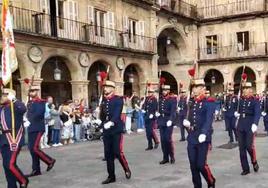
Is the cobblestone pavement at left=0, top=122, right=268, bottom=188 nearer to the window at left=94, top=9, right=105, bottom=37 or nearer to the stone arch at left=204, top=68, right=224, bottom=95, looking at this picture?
the window at left=94, top=9, right=105, bottom=37

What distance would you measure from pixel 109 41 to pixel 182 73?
1115cm

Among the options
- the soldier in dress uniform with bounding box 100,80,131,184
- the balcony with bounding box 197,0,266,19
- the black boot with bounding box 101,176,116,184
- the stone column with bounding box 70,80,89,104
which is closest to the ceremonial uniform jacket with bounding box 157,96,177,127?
the soldier in dress uniform with bounding box 100,80,131,184

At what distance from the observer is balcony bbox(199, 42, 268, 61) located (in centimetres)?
3301

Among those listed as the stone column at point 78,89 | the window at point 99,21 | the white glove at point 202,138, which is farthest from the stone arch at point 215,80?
the white glove at point 202,138

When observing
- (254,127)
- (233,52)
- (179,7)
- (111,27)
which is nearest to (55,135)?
(254,127)

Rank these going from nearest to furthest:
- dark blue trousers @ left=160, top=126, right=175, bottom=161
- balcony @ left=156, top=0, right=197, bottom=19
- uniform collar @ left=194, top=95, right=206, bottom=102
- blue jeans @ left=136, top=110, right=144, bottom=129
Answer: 1. uniform collar @ left=194, top=95, right=206, bottom=102
2. dark blue trousers @ left=160, top=126, right=175, bottom=161
3. blue jeans @ left=136, top=110, right=144, bottom=129
4. balcony @ left=156, top=0, right=197, bottom=19

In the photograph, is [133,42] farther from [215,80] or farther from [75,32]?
[215,80]

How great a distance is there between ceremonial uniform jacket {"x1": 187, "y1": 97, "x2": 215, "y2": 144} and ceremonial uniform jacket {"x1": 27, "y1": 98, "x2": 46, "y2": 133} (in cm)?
356

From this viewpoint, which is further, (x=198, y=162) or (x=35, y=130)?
(x=35, y=130)

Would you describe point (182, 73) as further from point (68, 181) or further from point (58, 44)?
point (68, 181)

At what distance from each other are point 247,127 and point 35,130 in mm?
4192

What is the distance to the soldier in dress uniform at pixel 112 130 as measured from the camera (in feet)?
27.2

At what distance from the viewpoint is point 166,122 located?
10.5m

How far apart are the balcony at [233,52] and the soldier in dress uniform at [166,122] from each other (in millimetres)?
23171
